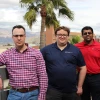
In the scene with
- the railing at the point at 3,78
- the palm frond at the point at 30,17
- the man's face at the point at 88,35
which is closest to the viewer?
the railing at the point at 3,78

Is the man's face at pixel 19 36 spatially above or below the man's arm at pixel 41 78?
above

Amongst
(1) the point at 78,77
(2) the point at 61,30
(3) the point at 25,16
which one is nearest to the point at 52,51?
(2) the point at 61,30

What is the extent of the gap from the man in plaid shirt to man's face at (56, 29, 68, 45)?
667mm

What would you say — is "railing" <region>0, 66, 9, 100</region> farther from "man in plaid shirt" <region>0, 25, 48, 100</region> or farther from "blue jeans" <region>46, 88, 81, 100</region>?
"blue jeans" <region>46, 88, 81, 100</region>

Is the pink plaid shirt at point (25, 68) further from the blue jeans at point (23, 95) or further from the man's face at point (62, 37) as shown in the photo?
the man's face at point (62, 37)

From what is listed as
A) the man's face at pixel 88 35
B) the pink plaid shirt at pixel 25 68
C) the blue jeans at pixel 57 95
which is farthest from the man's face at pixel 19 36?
the man's face at pixel 88 35

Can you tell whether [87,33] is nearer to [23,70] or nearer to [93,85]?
[93,85]

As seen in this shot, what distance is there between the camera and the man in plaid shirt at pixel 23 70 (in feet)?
11.2

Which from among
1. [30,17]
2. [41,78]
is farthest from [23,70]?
[30,17]

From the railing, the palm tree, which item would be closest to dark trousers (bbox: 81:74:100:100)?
the railing

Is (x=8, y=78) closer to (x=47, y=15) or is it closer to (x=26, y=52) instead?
(x=26, y=52)

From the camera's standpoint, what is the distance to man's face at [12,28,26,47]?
342cm

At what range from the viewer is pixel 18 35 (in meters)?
3.42

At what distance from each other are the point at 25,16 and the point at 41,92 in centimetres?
1770
